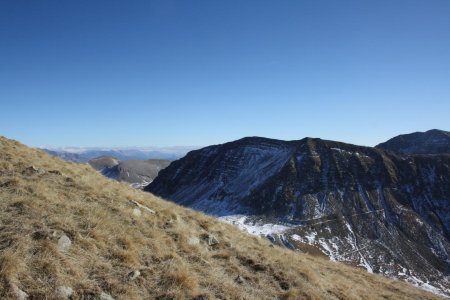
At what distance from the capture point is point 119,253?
11320mm

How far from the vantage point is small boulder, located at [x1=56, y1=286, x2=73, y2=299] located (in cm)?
874

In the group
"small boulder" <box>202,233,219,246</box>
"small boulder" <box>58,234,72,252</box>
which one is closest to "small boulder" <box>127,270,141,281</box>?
"small boulder" <box>58,234,72,252</box>

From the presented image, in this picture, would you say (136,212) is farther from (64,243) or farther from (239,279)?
(239,279)

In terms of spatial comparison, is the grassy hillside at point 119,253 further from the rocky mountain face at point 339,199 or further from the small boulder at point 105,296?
the rocky mountain face at point 339,199

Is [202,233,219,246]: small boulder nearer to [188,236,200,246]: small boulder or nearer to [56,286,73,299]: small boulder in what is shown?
[188,236,200,246]: small boulder

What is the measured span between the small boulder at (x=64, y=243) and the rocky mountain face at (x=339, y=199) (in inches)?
4012

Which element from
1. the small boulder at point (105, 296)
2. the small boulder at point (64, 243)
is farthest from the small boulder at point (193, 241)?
the small boulder at point (105, 296)

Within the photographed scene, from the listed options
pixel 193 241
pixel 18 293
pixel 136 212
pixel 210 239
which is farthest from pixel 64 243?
pixel 210 239

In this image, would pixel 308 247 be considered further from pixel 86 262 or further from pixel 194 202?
pixel 86 262

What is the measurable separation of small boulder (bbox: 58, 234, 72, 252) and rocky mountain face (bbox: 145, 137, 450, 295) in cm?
10190

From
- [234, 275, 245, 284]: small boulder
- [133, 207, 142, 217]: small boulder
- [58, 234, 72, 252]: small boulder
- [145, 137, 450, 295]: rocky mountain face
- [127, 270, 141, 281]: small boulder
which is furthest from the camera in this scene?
[145, 137, 450, 295]: rocky mountain face

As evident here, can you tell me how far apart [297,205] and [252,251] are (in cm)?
13080

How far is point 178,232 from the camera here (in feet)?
48.3

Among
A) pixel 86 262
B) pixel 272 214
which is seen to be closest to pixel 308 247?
pixel 272 214
